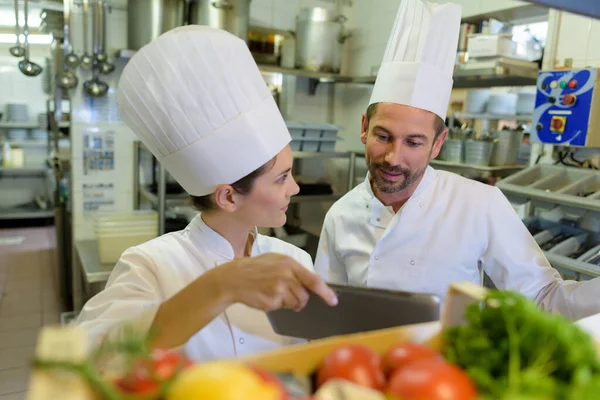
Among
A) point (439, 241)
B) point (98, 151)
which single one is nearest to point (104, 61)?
point (98, 151)

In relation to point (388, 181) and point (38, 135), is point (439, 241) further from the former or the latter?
point (38, 135)

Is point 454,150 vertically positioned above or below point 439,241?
above

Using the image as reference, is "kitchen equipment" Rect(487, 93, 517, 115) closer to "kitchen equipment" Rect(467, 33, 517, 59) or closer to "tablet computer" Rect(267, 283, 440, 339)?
"kitchen equipment" Rect(467, 33, 517, 59)

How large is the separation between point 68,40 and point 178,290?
112 inches

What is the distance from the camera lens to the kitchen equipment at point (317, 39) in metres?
3.56

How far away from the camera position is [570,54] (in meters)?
2.50

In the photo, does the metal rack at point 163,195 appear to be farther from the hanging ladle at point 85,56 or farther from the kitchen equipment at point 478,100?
the kitchen equipment at point 478,100

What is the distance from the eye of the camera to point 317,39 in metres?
3.62

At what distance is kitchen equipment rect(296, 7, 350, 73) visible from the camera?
3.56m

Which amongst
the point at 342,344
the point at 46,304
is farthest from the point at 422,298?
the point at 46,304

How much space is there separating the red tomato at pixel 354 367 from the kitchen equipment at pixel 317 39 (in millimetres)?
3390

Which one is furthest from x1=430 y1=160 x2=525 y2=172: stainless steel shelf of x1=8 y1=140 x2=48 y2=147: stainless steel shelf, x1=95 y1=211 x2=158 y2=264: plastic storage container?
x1=8 y1=140 x2=48 y2=147: stainless steel shelf

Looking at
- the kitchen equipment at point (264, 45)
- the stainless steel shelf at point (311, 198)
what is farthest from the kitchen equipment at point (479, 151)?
the kitchen equipment at point (264, 45)

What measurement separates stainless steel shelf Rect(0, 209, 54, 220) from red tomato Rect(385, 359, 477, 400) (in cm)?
680
